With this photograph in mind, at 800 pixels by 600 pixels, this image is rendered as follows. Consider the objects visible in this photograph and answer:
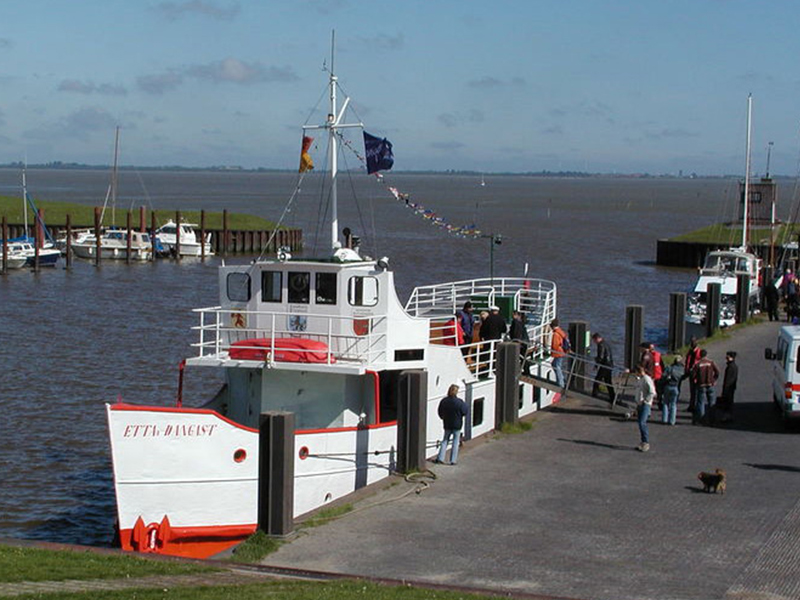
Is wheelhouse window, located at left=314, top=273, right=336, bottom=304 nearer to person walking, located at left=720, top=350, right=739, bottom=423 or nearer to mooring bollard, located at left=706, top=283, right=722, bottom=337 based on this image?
person walking, located at left=720, top=350, right=739, bottom=423

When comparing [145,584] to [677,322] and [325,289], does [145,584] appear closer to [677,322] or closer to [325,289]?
[325,289]

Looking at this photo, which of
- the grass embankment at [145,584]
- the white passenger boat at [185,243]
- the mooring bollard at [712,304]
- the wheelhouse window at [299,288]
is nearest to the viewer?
the grass embankment at [145,584]

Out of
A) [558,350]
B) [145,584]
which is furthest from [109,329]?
[145,584]

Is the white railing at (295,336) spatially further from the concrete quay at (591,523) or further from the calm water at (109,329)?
the calm water at (109,329)

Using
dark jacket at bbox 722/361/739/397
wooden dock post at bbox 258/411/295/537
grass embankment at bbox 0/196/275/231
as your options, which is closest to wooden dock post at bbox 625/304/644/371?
dark jacket at bbox 722/361/739/397

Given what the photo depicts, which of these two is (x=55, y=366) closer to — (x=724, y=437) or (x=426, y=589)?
(x=724, y=437)

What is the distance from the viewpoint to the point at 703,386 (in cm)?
2272

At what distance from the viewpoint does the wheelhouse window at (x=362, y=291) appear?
2045 cm

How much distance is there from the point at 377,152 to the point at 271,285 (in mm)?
3291

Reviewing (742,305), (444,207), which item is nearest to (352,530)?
(742,305)

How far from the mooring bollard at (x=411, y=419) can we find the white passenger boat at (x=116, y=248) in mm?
58662

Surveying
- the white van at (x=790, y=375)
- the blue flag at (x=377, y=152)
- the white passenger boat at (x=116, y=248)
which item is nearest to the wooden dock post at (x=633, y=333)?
the white van at (x=790, y=375)

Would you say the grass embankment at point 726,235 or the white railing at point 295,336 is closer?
the white railing at point 295,336

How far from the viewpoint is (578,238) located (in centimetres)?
10612
